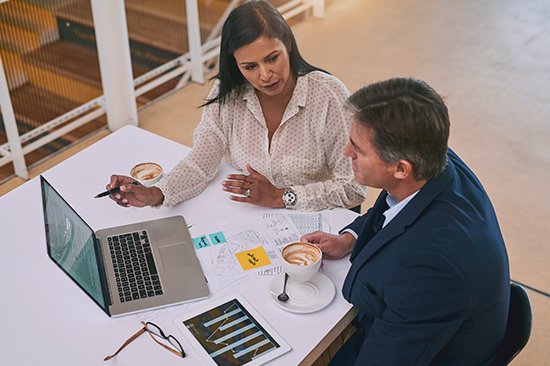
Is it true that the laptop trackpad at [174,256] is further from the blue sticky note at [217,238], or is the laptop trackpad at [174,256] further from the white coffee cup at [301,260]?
the white coffee cup at [301,260]

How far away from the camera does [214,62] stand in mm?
4578

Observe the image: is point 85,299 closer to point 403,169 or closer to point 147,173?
point 147,173

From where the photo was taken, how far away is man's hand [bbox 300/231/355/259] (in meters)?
1.61

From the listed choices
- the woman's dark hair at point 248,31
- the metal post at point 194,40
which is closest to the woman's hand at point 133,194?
the woman's dark hair at point 248,31

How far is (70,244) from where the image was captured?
1.45 m

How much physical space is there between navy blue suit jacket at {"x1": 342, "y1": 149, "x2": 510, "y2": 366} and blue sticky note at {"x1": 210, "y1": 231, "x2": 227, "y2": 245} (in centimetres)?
47

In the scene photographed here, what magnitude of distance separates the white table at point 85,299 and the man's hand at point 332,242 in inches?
1.2

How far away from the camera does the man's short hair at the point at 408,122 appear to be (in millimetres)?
1227

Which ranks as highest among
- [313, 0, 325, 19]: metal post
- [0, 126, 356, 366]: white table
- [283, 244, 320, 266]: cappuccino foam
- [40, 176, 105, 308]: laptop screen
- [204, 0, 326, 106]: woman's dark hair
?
[204, 0, 326, 106]: woman's dark hair

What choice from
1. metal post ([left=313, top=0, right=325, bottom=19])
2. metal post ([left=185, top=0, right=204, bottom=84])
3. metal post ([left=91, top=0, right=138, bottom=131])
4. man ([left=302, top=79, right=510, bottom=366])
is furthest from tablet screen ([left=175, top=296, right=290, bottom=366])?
metal post ([left=313, top=0, right=325, bottom=19])

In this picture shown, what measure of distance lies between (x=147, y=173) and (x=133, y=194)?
0.19m

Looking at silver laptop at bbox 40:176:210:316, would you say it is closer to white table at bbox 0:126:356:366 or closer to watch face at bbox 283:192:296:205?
white table at bbox 0:126:356:366

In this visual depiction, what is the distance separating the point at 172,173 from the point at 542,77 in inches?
149

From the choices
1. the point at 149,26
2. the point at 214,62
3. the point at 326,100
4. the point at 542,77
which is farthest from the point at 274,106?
the point at 542,77
